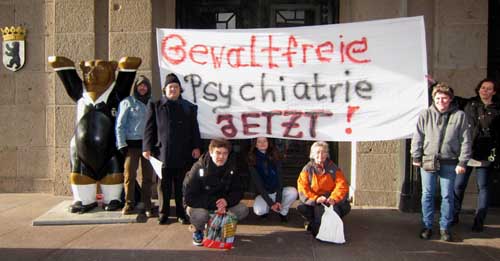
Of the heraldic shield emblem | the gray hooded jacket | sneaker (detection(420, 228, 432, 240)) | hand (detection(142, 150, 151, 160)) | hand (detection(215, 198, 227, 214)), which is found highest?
the heraldic shield emblem

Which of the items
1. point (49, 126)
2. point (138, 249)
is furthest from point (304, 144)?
point (49, 126)

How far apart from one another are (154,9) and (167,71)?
1649mm

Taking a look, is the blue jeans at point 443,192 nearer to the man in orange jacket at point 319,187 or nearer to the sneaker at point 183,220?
the man in orange jacket at point 319,187

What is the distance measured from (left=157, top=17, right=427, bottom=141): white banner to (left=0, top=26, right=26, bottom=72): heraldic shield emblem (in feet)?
8.94

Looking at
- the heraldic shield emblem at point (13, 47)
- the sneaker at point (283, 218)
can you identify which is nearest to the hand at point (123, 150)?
the sneaker at point (283, 218)

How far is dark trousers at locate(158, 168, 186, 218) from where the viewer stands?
209 inches

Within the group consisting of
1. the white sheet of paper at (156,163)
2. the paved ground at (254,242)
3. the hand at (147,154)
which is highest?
the hand at (147,154)

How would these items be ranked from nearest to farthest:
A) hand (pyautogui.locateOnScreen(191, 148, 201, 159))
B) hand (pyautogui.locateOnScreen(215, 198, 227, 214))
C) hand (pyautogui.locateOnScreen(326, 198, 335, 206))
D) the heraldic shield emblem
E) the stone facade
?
hand (pyautogui.locateOnScreen(215, 198, 227, 214)) → hand (pyautogui.locateOnScreen(326, 198, 335, 206)) → hand (pyautogui.locateOnScreen(191, 148, 201, 159)) → the stone facade → the heraldic shield emblem

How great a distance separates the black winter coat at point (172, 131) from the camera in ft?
17.0

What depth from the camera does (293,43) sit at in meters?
5.45

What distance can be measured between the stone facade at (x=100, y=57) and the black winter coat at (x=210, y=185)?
7.34 feet

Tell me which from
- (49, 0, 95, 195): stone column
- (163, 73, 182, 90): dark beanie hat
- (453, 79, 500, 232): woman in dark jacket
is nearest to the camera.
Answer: (453, 79, 500, 232): woman in dark jacket

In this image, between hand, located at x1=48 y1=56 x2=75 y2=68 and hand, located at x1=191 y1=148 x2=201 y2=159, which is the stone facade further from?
hand, located at x1=191 y1=148 x2=201 y2=159

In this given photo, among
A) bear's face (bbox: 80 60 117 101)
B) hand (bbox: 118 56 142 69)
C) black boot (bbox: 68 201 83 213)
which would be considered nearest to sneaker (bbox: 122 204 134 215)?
black boot (bbox: 68 201 83 213)
